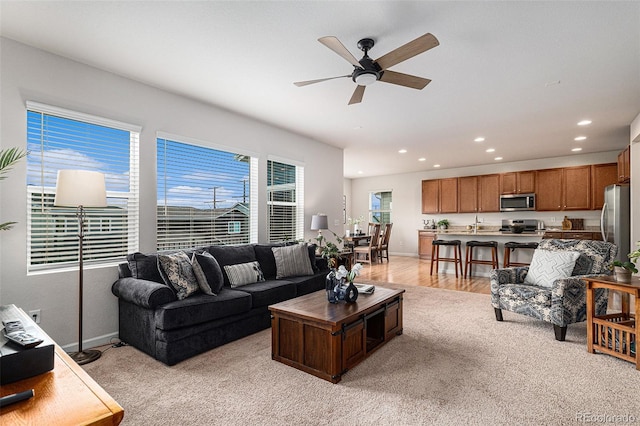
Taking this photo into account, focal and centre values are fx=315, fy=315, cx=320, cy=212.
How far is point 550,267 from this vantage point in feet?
11.3

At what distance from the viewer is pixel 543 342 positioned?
2990 millimetres

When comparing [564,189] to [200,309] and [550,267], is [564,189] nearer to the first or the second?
[550,267]

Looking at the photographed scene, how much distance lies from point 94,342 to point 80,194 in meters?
1.46

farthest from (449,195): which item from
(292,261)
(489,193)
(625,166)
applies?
(292,261)

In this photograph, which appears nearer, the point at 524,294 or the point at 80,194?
the point at 80,194

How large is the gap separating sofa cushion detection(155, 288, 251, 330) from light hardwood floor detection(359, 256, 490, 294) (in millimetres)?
3358

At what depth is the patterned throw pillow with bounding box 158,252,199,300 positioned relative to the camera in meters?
2.92

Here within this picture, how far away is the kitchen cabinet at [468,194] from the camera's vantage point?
838 cm

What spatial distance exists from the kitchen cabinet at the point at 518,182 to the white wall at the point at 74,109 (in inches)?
276

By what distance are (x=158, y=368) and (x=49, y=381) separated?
1541mm

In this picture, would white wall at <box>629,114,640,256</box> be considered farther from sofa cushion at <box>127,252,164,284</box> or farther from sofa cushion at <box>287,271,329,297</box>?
sofa cushion at <box>127,252,164,284</box>

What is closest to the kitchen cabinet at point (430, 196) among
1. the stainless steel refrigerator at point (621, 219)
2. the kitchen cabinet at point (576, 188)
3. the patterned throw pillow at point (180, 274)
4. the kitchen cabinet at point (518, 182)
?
the kitchen cabinet at point (518, 182)

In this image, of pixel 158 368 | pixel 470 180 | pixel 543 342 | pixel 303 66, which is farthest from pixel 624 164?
pixel 158 368

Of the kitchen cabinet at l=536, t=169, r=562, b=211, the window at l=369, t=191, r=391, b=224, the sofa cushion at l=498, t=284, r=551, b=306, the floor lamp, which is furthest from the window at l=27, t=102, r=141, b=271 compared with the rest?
the kitchen cabinet at l=536, t=169, r=562, b=211
